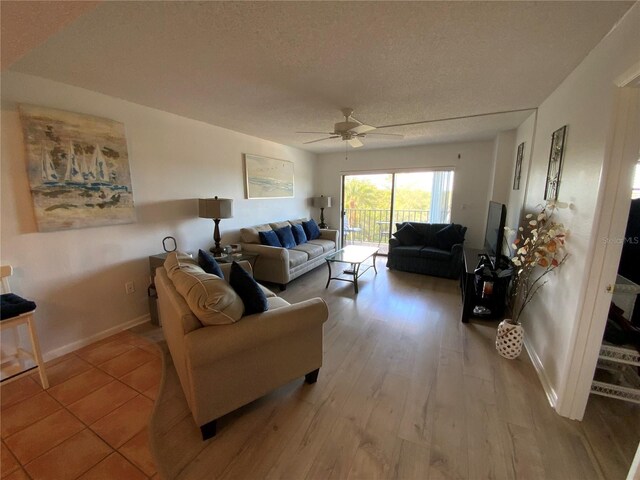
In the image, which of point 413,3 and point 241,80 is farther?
point 241,80

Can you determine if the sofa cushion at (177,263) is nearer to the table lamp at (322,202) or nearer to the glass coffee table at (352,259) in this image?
the glass coffee table at (352,259)

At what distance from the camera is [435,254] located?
428 cm

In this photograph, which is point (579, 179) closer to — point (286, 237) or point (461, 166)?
point (461, 166)

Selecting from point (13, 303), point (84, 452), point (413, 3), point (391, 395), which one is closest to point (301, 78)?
point (413, 3)

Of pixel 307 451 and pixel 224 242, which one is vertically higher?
pixel 224 242

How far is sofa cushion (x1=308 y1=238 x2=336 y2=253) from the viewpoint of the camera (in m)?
4.78

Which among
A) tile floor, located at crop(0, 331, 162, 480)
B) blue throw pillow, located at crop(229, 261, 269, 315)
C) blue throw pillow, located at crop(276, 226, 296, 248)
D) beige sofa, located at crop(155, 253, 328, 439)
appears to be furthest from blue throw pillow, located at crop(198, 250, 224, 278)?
blue throw pillow, located at crop(276, 226, 296, 248)

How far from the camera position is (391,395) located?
1836 millimetres

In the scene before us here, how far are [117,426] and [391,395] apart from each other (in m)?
1.76

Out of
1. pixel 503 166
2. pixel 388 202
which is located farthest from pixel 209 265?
pixel 388 202

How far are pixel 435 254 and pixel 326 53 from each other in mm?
3479

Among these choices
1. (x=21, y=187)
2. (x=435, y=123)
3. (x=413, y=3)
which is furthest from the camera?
(x=435, y=123)

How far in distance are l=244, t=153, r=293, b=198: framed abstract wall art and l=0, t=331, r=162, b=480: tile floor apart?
279 centimetres

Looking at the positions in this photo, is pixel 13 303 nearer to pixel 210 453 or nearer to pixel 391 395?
pixel 210 453
